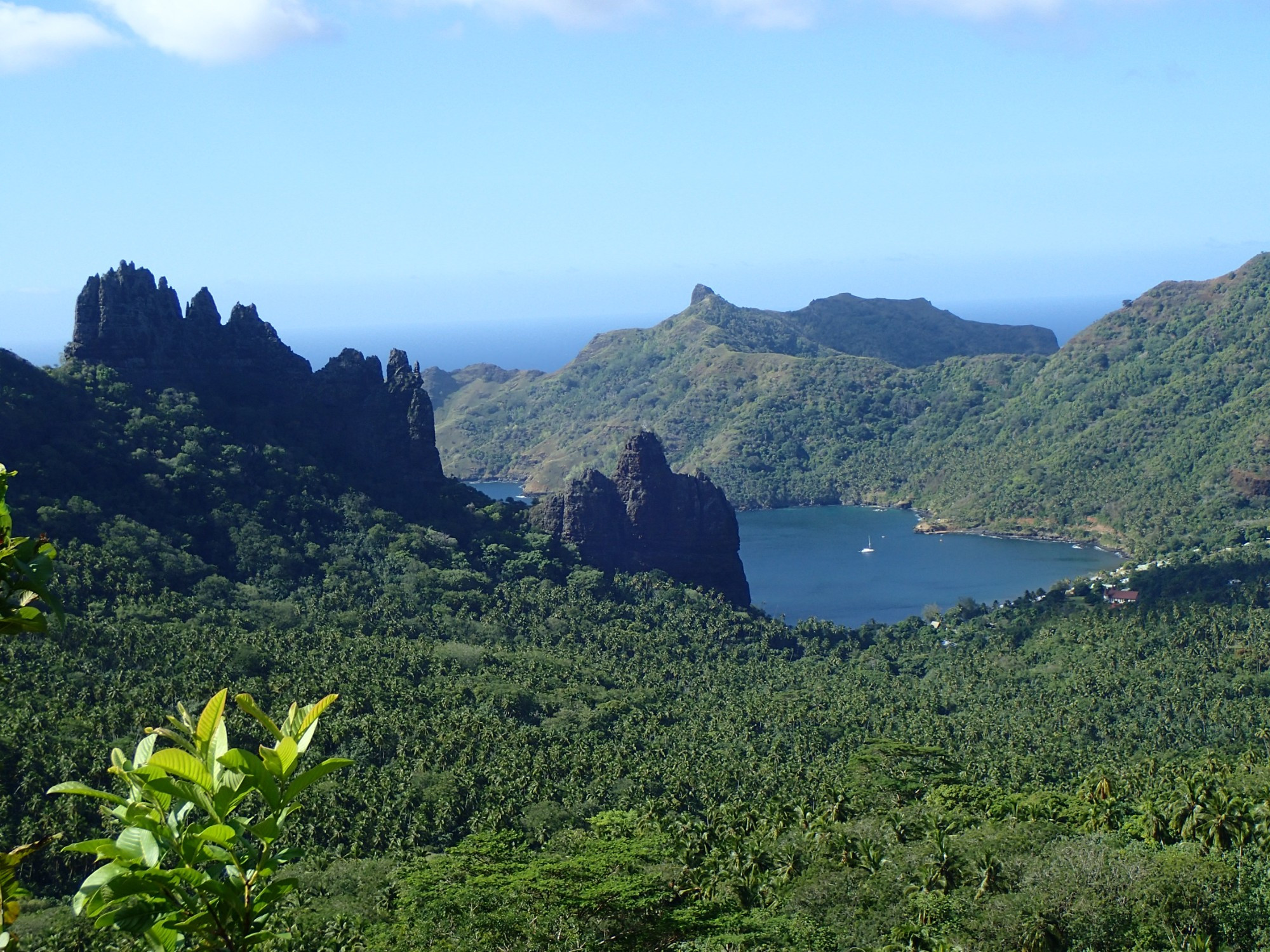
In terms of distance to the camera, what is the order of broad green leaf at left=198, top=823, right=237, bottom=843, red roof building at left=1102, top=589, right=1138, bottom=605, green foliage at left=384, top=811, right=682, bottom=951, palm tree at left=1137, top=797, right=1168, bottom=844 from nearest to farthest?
broad green leaf at left=198, top=823, right=237, bottom=843 → green foliage at left=384, top=811, right=682, bottom=951 → palm tree at left=1137, top=797, right=1168, bottom=844 → red roof building at left=1102, top=589, right=1138, bottom=605

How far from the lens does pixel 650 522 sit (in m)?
102

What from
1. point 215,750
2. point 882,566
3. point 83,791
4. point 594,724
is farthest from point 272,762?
point 882,566

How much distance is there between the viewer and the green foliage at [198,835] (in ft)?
20.5

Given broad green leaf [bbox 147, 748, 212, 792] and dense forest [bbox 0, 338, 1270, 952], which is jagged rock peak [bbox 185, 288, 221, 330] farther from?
broad green leaf [bbox 147, 748, 212, 792]

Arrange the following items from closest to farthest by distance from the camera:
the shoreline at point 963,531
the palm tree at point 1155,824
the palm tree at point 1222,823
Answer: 1. the palm tree at point 1222,823
2. the palm tree at point 1155,824
3. the shoreline at point 963,531

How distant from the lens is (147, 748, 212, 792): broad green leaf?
6.20 meters

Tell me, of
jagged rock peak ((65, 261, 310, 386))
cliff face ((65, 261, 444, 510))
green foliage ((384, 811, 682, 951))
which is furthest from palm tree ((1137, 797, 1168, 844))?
jagged rock peak ((65, 261, 310, 386))

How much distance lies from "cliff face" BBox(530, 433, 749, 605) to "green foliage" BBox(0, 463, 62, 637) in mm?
89999

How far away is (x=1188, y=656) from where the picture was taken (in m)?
77.0

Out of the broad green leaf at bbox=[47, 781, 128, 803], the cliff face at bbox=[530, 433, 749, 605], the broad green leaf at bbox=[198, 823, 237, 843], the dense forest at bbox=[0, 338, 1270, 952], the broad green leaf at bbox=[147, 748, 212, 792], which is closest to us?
the broad green leaf at bbox=[47, 781, 128, 803]

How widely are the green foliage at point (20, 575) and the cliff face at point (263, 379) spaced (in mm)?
80105

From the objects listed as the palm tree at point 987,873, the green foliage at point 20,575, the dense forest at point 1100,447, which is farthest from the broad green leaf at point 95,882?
the dense forest at point 1100,447

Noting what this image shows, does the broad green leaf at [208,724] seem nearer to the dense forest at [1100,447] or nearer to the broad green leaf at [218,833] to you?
the broad green leaf at [218,833]

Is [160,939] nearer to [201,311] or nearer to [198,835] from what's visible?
[198,835]
